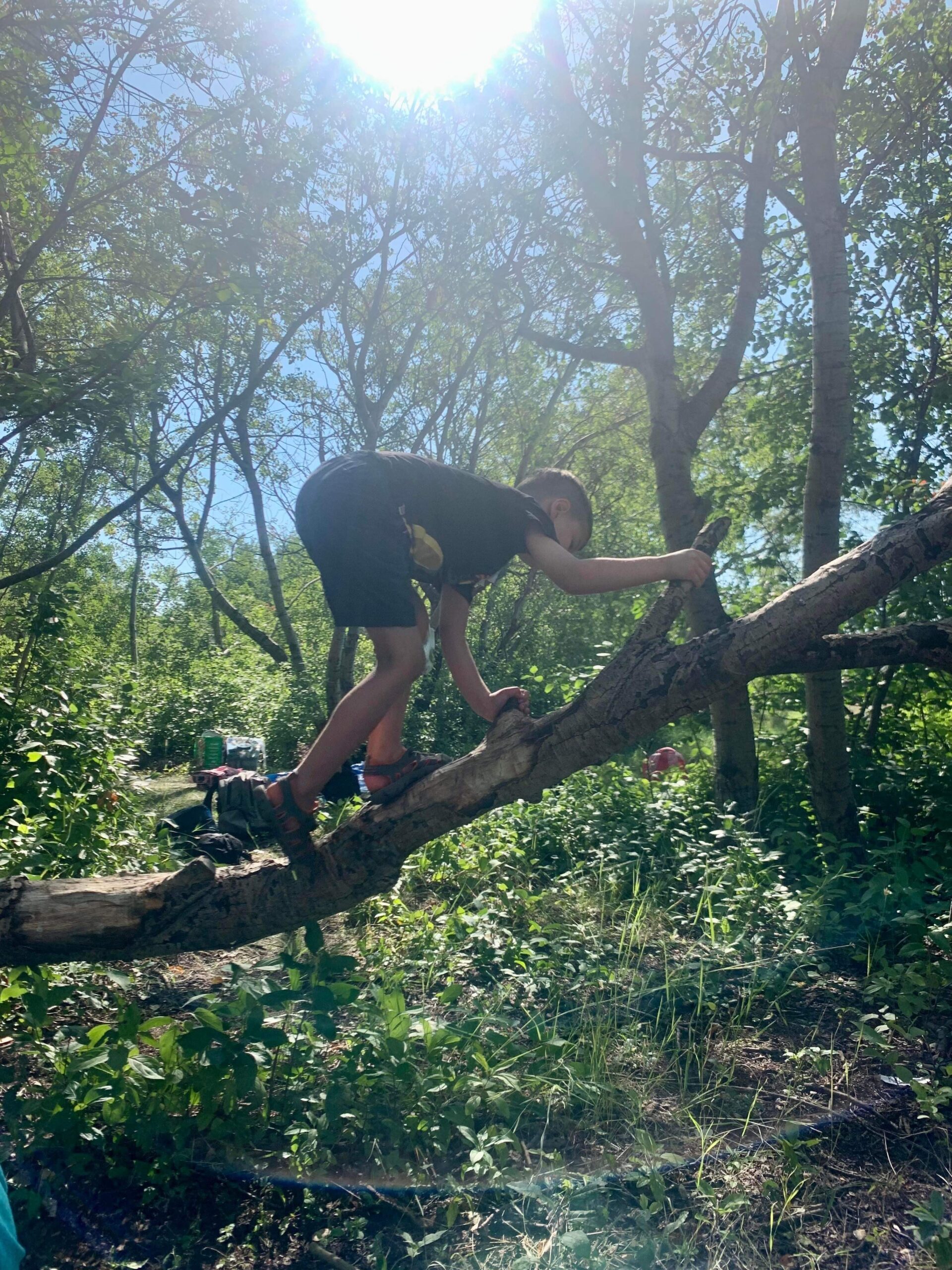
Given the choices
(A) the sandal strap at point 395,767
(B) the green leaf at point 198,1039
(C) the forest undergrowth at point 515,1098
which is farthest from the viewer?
(A) the sandal strap at point 395,767

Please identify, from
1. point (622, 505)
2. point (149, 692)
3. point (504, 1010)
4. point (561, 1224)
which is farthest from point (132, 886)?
point (622, 505)

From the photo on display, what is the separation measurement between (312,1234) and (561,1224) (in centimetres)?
65

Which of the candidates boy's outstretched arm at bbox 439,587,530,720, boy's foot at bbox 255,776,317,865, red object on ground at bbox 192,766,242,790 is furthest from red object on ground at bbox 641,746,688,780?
boy's foot at bbox 255,776,317,865

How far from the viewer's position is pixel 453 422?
452 inches

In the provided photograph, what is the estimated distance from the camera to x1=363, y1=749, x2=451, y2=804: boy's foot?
2.84 m

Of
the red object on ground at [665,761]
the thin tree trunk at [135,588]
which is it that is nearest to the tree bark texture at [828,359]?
the red object on ground at [665,761]

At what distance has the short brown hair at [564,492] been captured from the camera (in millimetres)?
3092

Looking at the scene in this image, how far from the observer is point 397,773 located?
2.95 meters

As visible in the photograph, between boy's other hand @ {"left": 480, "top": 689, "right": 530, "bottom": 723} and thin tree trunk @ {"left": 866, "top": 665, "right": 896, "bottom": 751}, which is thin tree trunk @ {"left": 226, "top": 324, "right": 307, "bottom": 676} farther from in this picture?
boy's other hand @ {"left": 480, "top": 689, "right": 530, "bottom": 723}

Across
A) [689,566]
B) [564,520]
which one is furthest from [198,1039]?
[564,520]

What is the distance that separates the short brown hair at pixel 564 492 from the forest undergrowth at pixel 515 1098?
1.71 meters

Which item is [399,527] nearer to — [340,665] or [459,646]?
→ [459,646]

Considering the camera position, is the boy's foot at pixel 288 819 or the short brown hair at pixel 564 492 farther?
the short brown hair at pixel 564 492

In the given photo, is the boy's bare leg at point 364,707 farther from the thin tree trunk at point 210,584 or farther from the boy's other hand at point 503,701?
the thin tree trunk at point 210,584
